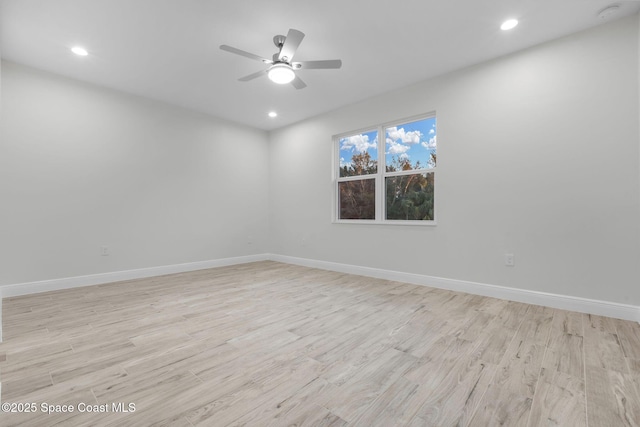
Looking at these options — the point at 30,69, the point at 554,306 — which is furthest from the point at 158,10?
the point at 554,306

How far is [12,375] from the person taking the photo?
1571mm

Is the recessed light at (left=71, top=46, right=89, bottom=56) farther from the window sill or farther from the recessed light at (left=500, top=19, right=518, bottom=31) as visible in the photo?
the recessed light at (left=500, top=19, right=518, bottom=31)

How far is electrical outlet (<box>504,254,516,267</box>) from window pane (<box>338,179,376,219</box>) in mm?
1767

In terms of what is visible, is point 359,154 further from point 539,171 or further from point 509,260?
point 509,260

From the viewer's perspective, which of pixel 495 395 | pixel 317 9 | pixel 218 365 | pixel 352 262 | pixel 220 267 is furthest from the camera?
pixel 220 267

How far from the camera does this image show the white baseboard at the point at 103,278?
3.16m

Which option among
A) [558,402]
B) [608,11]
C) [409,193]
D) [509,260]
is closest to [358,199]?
[409,193]

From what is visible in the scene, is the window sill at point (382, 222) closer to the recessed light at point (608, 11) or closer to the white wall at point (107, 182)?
the white wall at point (107, 182)

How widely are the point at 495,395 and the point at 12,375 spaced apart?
2.63 meters

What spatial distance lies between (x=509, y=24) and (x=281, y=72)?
6.87 ft

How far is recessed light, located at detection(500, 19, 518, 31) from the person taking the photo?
8.05ft

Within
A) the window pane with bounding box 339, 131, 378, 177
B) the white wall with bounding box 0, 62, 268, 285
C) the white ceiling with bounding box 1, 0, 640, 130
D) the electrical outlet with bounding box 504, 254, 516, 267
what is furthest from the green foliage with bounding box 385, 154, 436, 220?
the white wall with bounding box 0, 62, 268, 285

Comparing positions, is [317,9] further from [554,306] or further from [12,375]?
[554,306]

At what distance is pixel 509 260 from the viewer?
9.74ft
